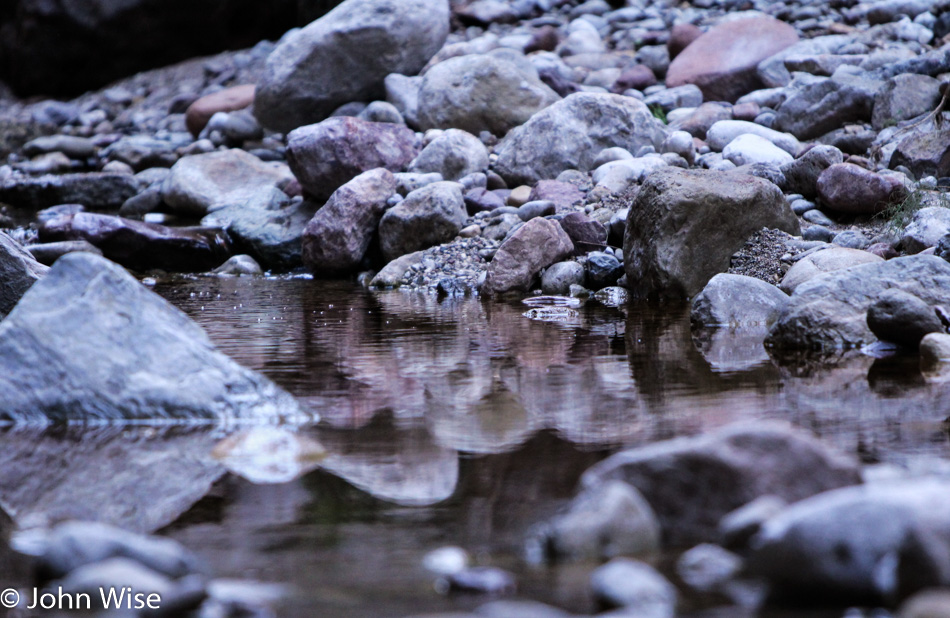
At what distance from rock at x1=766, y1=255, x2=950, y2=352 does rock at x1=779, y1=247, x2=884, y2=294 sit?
2.86ft

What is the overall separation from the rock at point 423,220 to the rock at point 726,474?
5.29 metres

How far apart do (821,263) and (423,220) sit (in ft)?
9.84

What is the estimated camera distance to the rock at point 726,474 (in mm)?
1960

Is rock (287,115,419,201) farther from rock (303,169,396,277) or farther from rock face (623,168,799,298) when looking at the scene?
rock face (623,168,799,298)

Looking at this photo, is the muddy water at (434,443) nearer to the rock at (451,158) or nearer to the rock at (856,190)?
the rock at (856,190)

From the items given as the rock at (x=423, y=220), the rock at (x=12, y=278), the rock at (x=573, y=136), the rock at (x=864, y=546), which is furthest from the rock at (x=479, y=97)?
the rock at (x=864, y=546)

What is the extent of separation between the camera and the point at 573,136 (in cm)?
805

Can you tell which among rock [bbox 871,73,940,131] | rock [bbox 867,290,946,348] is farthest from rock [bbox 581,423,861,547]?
rock [bbox 871,73,940,131]

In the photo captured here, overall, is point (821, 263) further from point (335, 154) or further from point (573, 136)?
point (335, 154)

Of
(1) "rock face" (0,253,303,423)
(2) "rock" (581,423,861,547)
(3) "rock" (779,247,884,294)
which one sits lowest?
(3) "rock" (779,247,884,294)

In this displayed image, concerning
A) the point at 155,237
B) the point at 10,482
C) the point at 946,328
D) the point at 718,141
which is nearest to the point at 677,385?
the point at 946,328

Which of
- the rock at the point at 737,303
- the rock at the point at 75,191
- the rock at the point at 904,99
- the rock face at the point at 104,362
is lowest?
the rock at the point at 75,191

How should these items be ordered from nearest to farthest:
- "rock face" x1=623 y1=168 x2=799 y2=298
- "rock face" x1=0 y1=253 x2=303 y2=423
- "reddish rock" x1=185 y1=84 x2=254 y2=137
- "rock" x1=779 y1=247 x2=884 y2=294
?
"rock face" x1=0 y1=253 x2=303 y2=423 → "rock" x1=779 y1=247 x2=884 y2=294 → "rock face" x1=623 y1=168 x2=799 y2=298 → "reddish rock" x1=185 y1=84 x2=254 y2=137

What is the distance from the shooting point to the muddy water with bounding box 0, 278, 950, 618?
1.95m
